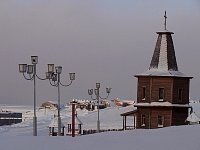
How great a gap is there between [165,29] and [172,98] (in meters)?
5.58

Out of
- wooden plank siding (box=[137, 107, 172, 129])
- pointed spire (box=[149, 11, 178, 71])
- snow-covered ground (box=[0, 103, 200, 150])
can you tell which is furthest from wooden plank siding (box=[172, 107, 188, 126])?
snow-covered ground (box=[0, 103, 200, 150])

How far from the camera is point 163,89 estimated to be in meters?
42.9

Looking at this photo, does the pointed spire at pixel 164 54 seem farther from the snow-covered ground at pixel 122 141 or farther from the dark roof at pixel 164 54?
the snow-covered ground at pixel 122 141

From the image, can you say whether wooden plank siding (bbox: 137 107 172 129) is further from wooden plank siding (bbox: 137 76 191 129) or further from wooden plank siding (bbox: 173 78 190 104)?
wooden plank siding (bbox: 173 78 190 104)

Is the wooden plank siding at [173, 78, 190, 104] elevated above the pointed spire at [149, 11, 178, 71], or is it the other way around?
the pointed spire at [149, 11, 178, 71]

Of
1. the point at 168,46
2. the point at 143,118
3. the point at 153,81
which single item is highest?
the point at 168,46

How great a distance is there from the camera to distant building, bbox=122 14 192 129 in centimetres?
4281

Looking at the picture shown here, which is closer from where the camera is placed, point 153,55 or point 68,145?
point 68,145

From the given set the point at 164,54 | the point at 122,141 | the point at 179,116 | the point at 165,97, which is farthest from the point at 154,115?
the point at 122,141

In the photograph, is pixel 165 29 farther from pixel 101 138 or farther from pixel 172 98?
pixel 101 138

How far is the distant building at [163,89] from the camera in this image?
42.8m

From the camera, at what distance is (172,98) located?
42875mm

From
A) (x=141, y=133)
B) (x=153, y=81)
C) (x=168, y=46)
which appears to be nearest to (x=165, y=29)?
(x=168, y=46)

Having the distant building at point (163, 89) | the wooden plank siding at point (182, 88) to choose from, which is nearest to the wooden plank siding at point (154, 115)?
the distant building at point (163, 89)
